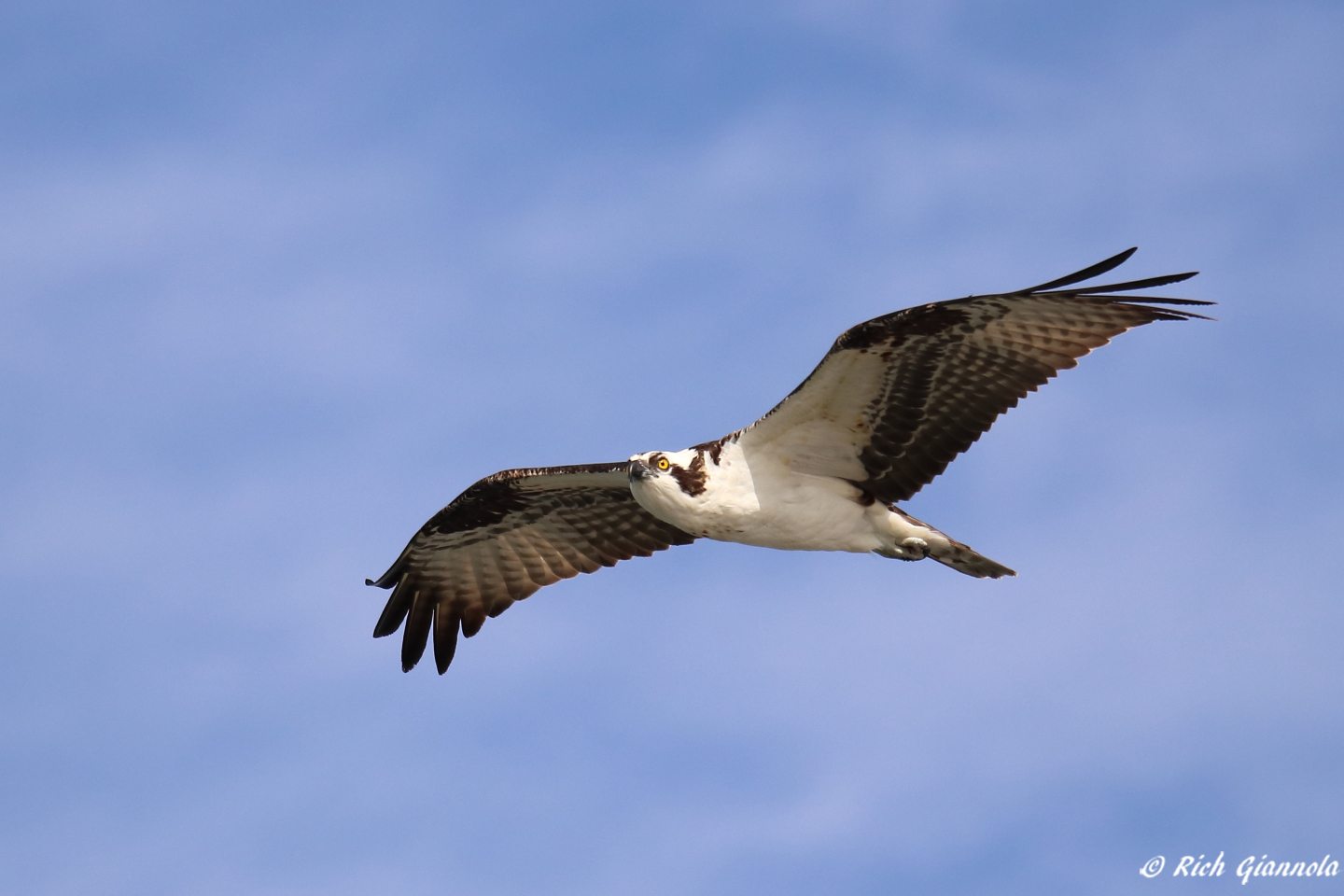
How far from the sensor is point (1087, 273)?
1109 cm

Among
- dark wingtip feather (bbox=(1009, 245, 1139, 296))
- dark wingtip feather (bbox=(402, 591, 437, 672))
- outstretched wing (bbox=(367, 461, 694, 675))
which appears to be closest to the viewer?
dark wingtip feather (bbox=(1009, 245, 1139, 296))

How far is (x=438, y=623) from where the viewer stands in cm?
1503

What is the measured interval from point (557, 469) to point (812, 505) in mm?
2506

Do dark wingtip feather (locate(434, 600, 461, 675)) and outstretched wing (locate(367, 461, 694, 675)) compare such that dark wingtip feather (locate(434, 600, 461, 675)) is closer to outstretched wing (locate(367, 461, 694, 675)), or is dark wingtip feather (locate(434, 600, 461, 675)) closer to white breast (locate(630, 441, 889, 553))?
outstretched wing (locate(367, 461, 694, 675))

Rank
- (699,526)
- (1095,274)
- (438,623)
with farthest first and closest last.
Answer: (438,623) → (699,526) → (1095,274)

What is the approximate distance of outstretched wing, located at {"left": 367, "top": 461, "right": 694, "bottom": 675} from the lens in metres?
14.6

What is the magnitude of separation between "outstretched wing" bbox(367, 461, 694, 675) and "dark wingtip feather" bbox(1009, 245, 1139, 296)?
4.45m

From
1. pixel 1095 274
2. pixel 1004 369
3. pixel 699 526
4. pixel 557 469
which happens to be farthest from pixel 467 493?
pixel 1095 274

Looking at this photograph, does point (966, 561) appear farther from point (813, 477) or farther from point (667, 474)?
point (667, 474)

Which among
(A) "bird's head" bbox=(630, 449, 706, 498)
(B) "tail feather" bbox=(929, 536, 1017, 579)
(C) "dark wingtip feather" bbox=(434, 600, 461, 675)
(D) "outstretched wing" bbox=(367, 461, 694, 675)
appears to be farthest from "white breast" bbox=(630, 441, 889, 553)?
(C) "dark wingtip feather" bbox=(434, 600, 461, 675)

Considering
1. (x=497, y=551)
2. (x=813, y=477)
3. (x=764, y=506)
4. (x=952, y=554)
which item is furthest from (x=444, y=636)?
(x=952, y=554)

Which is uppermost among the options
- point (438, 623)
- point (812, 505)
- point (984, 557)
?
point (438, 623)

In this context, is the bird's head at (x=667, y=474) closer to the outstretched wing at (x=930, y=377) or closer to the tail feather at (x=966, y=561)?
the outstretched wing at (x=930, y=377)

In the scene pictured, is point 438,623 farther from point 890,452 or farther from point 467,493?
point 890,452
